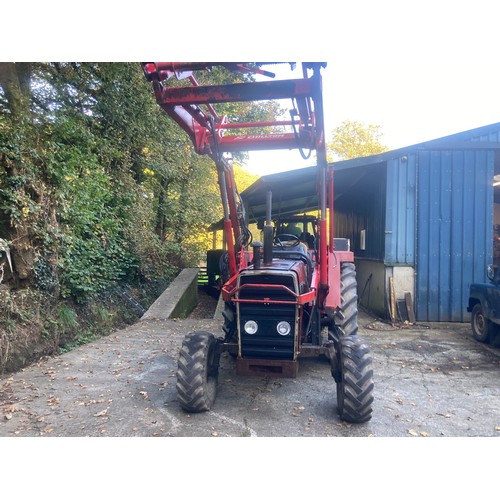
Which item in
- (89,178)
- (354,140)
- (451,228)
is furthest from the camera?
(354,140)

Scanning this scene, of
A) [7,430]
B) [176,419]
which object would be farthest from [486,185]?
[7,430]

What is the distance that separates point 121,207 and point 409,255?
7341 millimetres

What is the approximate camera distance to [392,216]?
9.13m

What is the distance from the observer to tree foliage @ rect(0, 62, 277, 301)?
6.85 meters

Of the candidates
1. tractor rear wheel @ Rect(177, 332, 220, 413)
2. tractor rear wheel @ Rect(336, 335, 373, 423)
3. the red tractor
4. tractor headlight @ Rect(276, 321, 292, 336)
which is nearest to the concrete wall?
the red tractor

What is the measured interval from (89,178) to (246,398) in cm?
628

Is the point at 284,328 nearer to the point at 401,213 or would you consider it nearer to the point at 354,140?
the point at 401,213

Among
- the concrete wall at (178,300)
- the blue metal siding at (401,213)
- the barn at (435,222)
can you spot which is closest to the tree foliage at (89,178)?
the concrete wall at (178,300)

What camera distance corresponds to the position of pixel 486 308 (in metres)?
7.05

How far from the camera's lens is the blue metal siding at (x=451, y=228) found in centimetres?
896

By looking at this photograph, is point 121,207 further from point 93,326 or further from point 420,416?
point 420,416

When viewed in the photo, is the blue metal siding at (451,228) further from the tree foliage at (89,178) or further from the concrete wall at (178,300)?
the tree foliage at (89,178)

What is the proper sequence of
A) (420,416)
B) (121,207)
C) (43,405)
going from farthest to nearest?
(121,207)
(43,405)
(420,416)

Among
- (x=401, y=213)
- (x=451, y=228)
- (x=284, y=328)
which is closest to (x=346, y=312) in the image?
(x=284, y=328)
